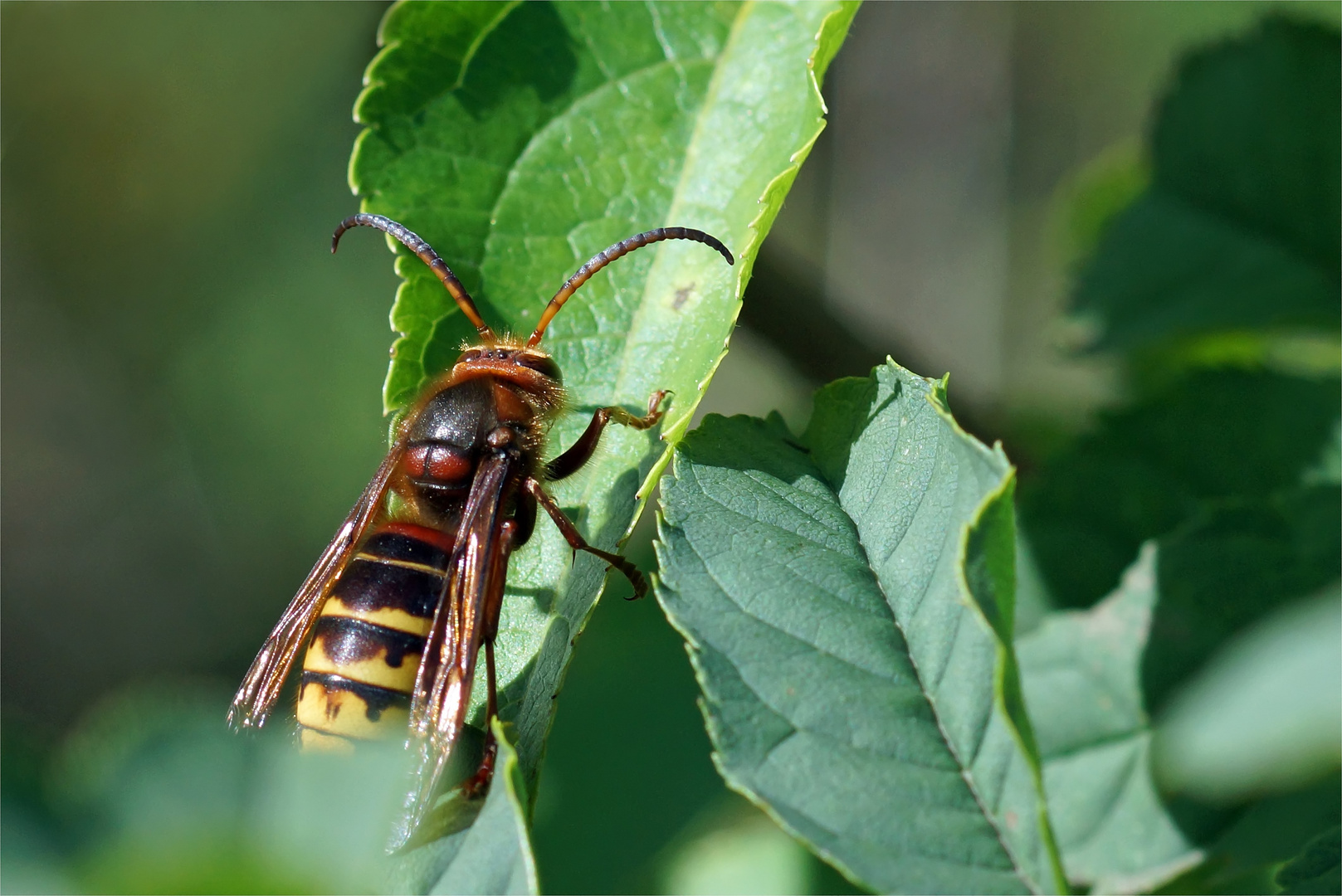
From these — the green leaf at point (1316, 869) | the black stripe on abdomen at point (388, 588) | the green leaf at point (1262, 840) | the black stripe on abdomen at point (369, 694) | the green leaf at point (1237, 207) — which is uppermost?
the green leaf at point (1237, 207)

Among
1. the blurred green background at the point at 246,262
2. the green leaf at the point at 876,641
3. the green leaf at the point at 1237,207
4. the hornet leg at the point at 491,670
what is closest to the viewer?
the green leaf at the point at 876,641

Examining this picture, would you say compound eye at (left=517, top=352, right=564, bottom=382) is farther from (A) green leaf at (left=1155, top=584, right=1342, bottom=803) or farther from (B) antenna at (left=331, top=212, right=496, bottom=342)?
(A) green leaf at (left=1155, top=584, right=1342, bottom=803)

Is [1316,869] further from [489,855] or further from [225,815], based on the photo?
[225,815]

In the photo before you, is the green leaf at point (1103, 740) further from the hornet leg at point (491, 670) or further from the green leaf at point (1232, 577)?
the hornet leg at point (491, 670)

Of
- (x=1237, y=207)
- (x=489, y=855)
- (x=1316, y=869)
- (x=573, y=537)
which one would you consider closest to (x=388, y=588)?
(x=573, y=537)

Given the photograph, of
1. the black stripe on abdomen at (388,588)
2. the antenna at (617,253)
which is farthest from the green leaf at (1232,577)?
the black stripe on abdomen at (388,588)

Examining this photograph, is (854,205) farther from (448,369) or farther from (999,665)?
(999,665)

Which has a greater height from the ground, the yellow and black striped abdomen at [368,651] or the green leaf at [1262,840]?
the yellow and black striped abdomen at [368,651]
